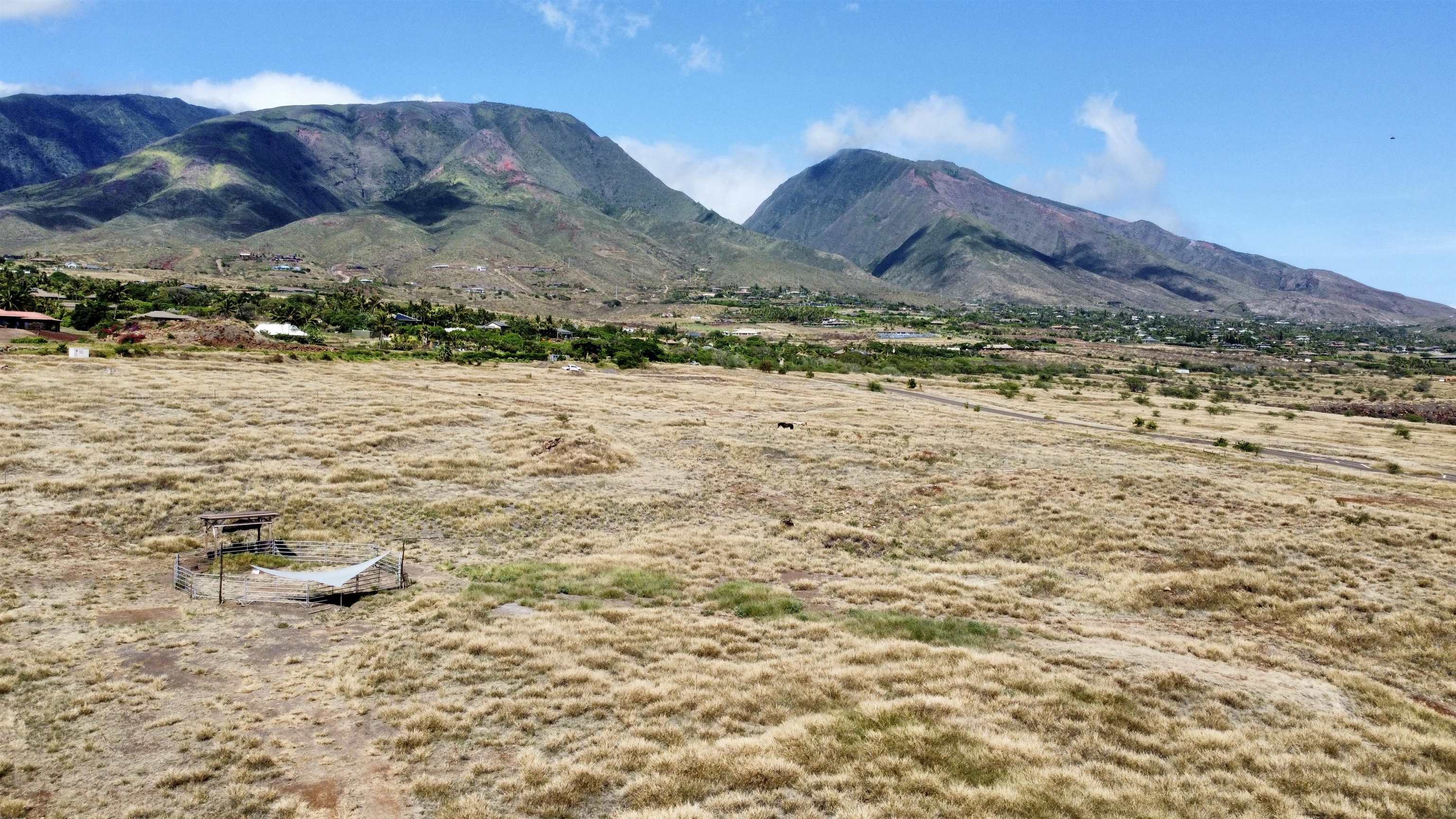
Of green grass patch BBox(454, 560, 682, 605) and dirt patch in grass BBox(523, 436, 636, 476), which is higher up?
dirt patch in grass BBox(523, 436, 636, 476)

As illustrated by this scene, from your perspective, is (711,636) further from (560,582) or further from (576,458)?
(576,458)

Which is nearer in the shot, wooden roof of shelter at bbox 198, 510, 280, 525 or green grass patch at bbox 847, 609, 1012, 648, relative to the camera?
green grass patch at bbox 847, 609, 1012, 648

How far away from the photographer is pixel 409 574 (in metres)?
21.4

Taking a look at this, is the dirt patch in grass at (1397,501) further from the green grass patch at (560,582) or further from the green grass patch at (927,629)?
the green grass patch at (560,582)

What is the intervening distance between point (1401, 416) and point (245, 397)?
114 metres

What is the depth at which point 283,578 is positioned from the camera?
63.0 ft

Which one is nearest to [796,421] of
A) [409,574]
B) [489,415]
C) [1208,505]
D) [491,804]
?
[489,415]

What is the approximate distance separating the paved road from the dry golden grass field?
23.7ft

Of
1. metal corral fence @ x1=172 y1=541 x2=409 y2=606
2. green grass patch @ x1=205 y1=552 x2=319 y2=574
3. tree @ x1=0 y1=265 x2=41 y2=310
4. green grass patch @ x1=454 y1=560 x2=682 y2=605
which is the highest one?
tree @ x1=0 y1=265 x2=41 y2=310

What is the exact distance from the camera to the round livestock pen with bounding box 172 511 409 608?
18.9 m

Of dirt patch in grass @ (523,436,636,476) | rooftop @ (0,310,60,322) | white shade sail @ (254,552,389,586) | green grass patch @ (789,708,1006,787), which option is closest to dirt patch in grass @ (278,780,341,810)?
green grass patch @ (789,708,1006,787)

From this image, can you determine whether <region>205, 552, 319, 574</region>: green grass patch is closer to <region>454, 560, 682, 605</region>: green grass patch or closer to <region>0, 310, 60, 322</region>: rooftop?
<region>454, 560, 682, 605</region>: green grass patch

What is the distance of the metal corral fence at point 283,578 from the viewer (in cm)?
1897

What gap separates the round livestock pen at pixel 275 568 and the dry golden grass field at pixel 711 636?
755 mm
